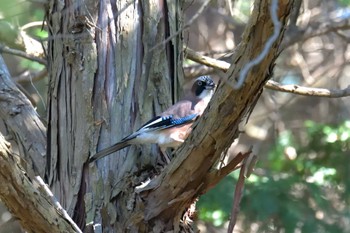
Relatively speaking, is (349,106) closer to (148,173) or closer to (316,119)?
(316,119)

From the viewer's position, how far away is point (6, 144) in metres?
3.07

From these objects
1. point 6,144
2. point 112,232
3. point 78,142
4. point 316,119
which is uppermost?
point 6,144

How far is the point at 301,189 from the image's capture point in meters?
6.95

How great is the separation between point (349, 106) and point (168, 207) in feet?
20.1

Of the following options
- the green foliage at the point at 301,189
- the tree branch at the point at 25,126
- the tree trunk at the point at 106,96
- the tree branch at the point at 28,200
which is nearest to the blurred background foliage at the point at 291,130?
the green foliage at the point at 301,189

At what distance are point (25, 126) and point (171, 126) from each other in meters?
0.86

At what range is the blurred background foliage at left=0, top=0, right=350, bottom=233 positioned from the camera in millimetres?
6406

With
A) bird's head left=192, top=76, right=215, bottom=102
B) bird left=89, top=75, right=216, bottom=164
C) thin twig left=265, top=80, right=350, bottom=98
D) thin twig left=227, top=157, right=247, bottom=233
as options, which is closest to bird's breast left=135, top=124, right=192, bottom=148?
bird left=89, top=75, right=216, bottom=164

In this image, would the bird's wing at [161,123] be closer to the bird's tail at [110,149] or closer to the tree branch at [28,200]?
the bird's tail at [110,149]

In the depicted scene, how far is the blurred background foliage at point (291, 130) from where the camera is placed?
21.0ft

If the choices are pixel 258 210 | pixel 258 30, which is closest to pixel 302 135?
pixel 258 210

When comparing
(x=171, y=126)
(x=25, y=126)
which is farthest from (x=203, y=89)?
(x=25, y=126)

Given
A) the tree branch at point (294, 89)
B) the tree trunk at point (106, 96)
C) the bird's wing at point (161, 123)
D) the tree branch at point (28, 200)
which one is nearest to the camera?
the tree branch at point (28, 200)

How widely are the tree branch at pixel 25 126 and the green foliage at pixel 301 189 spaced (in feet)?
8.17
